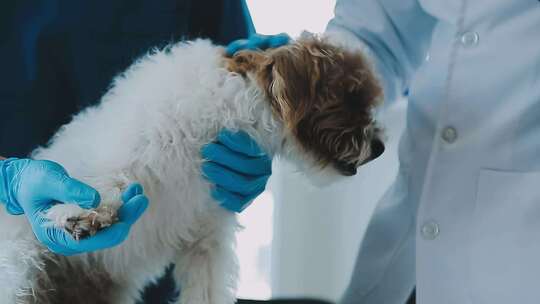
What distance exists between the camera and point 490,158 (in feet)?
4.41

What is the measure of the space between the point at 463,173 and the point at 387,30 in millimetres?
477

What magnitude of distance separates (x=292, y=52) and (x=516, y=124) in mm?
475

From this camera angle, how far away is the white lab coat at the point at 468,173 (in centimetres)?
129

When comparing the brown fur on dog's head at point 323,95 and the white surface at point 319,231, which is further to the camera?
the white surface at point 319,231

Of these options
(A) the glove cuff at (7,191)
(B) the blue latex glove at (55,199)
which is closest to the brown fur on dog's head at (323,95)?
(B) the blue latex glove at (55,199)

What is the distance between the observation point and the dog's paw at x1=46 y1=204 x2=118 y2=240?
3.85 ft

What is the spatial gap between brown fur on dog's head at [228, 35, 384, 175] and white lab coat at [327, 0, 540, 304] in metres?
0.12

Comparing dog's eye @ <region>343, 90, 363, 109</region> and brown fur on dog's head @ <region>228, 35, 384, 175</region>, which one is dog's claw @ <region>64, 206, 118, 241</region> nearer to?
brown fur on dog's head @ <region>228, 35, 384, 175</region>

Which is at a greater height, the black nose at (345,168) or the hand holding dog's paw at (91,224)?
the hand holding dog's paw at (91,224)

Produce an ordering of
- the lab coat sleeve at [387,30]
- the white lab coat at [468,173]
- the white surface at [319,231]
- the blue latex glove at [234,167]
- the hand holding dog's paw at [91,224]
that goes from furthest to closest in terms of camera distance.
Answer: the white surface at [319,231] → the lab coat sleeve at [387,30] → the blue latex glove at [234,167] → the white lab coat at [468,173] → the hand holding dog's paw at [91,224]

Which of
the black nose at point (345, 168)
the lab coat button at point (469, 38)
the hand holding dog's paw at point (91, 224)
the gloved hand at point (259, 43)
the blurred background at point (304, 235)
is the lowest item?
the blurred background at point (304, 235)

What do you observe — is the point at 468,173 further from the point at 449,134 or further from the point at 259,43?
the point at 259,43

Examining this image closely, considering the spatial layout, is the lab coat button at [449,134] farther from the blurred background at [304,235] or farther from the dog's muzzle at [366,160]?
the blurred background at [304,235]

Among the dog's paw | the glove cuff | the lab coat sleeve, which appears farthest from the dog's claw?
the lab coat sleeve
